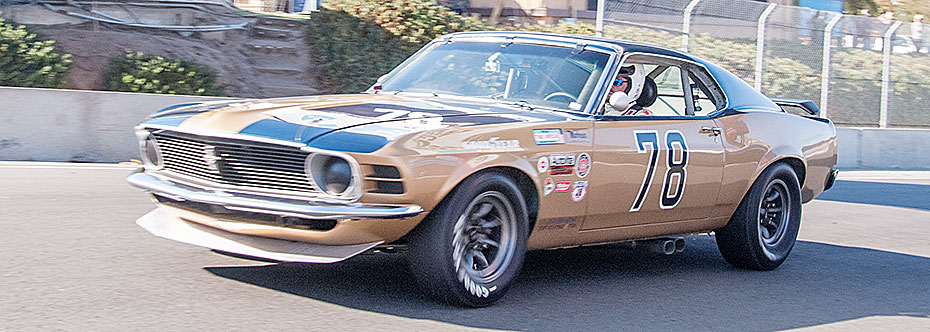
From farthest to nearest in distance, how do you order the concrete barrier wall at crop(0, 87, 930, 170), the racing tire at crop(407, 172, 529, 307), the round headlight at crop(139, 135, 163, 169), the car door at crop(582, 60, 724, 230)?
the concrete barrier wall at crop(0, 87, 930, 170) < the car door at crop(582, 60, 724, 230) < the round headlight at crop(139, 135, 163, 169) < the racing tire at crop(407, 172, 529, 307)

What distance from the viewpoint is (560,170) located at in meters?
5.36

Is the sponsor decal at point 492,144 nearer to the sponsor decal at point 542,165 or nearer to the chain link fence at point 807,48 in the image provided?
the sponsor decal at point 542,165

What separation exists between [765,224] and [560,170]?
230cm

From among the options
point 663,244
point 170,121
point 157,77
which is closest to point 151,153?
point 170,121

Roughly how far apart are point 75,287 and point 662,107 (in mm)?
3561

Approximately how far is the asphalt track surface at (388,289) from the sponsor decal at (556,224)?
379 mm

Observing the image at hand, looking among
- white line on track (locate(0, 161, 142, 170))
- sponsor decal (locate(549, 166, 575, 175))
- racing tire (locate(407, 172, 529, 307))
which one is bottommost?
white line on track (locate(0, 161, 142, 170))

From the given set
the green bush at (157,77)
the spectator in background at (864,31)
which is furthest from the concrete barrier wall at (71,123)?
the spectator in background at (864,31)

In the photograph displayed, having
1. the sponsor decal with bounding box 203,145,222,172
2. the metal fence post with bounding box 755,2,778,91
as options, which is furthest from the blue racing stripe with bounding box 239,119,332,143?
the metal fence post with bounding box 755,2,778,91

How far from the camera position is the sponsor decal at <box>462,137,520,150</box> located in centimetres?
494

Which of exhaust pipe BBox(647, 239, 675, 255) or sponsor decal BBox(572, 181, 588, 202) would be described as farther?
exhaust pipe BBox(647, 239, 675, 255)

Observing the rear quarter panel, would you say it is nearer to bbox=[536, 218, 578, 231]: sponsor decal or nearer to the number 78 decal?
the number 78 decal

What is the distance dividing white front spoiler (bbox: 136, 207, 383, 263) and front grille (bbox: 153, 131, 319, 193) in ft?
0.79

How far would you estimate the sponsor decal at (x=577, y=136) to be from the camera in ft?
17.9
